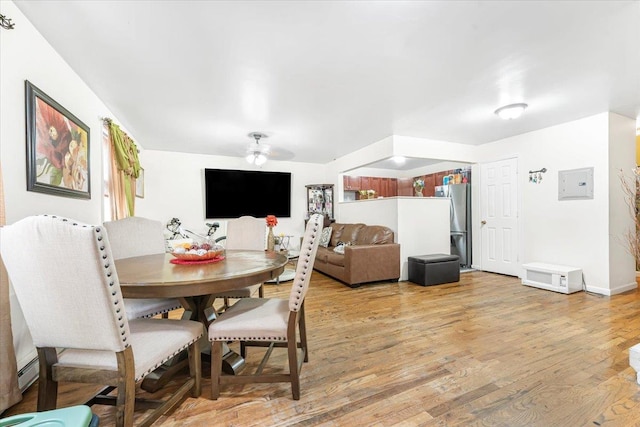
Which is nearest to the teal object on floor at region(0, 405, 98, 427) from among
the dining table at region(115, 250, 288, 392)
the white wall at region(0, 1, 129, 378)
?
the dining table at region(115, 250, 288, 392)

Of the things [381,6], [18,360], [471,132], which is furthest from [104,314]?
[471,132]

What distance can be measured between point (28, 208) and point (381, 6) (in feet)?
8.39

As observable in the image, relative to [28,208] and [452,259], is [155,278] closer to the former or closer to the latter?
[28,208]

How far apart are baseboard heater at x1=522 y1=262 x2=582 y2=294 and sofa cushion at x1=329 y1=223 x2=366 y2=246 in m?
2.50

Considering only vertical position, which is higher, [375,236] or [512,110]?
[512,110]

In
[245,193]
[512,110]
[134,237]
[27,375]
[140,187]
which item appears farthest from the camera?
[245,193]

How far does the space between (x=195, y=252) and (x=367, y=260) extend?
2.62 m

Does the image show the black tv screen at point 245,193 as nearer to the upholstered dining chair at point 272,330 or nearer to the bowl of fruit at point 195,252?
the bowl of fruit at point 195,252

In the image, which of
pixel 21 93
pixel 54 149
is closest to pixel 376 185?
pixel 54 149

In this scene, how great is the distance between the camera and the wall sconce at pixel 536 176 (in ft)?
13.4

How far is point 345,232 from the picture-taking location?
16.9 feet

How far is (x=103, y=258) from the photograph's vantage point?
1.02m

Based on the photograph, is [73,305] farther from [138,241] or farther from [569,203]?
[569,203]

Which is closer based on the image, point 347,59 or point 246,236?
point 347,59
